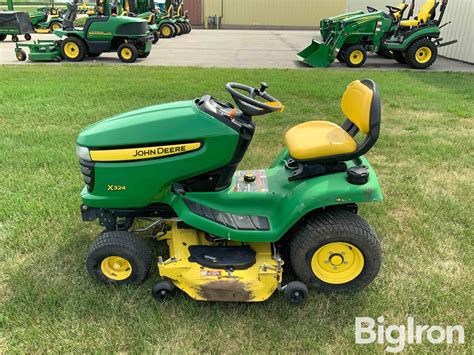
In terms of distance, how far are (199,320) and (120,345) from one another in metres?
0.43

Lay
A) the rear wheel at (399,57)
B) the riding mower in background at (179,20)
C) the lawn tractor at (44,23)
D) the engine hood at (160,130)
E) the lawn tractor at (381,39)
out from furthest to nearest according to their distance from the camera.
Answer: the riding mower in background at (179,20)
the lawn tractor at (44,23)
the rear wheel at (399,57)
the lawn tractor at (381,39)
the engine hood at (160,130)

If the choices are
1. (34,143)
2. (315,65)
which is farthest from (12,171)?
(315,65)

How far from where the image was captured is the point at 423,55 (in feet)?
35.2

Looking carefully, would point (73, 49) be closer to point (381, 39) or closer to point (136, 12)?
point (136, 12)

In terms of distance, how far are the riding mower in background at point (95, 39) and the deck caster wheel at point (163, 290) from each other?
377 inches

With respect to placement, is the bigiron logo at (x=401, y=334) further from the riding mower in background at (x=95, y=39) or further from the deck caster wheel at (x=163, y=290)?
the riding mower in background at (x=95, y=39)

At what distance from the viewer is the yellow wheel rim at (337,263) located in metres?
2.47

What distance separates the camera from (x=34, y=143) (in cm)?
480

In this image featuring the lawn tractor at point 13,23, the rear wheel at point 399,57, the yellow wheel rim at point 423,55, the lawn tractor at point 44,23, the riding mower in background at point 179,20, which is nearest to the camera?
the yellow wheel rim at point 423,55

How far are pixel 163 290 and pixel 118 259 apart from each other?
35 cm

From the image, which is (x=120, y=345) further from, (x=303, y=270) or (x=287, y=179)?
(x=287, y=179)

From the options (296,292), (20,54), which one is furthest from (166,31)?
(296,292)

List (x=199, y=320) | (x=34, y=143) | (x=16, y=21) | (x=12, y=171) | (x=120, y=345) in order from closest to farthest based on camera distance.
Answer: (x=120, y=345) → (x=199, y=320) → (x=12, y=171) → (x=34, y=143) → (x=16, y=21)

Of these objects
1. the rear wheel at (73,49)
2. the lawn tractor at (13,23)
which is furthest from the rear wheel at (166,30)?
the rear wheel at (73,49)
